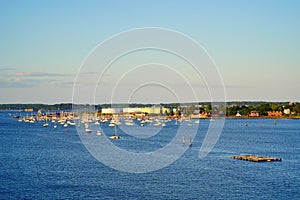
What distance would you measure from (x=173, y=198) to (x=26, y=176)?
1432 centimetres

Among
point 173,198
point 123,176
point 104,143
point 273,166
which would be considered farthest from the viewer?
point 104,143

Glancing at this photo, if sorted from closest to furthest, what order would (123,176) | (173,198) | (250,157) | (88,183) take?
(173,198) < (88,183) < (123,176) < (250,157)

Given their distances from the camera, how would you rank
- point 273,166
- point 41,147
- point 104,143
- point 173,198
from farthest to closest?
1. point 104,143
2. point 41,147
3. point 273,166
4. point 173,198

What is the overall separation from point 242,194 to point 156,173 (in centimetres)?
1033

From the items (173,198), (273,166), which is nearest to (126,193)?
(173,198)

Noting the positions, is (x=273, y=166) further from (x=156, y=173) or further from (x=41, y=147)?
(x=41, y=147)

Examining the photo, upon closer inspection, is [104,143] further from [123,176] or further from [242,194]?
[242,194]

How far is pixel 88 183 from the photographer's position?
122ft

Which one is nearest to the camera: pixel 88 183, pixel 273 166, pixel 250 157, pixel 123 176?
pixel 88 183

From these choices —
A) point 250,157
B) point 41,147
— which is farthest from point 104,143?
point 250,157

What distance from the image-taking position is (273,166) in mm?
47469

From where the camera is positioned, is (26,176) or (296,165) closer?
(26,176)

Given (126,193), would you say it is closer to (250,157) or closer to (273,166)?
(273,166)

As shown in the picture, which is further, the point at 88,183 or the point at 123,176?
the point at 123,176
